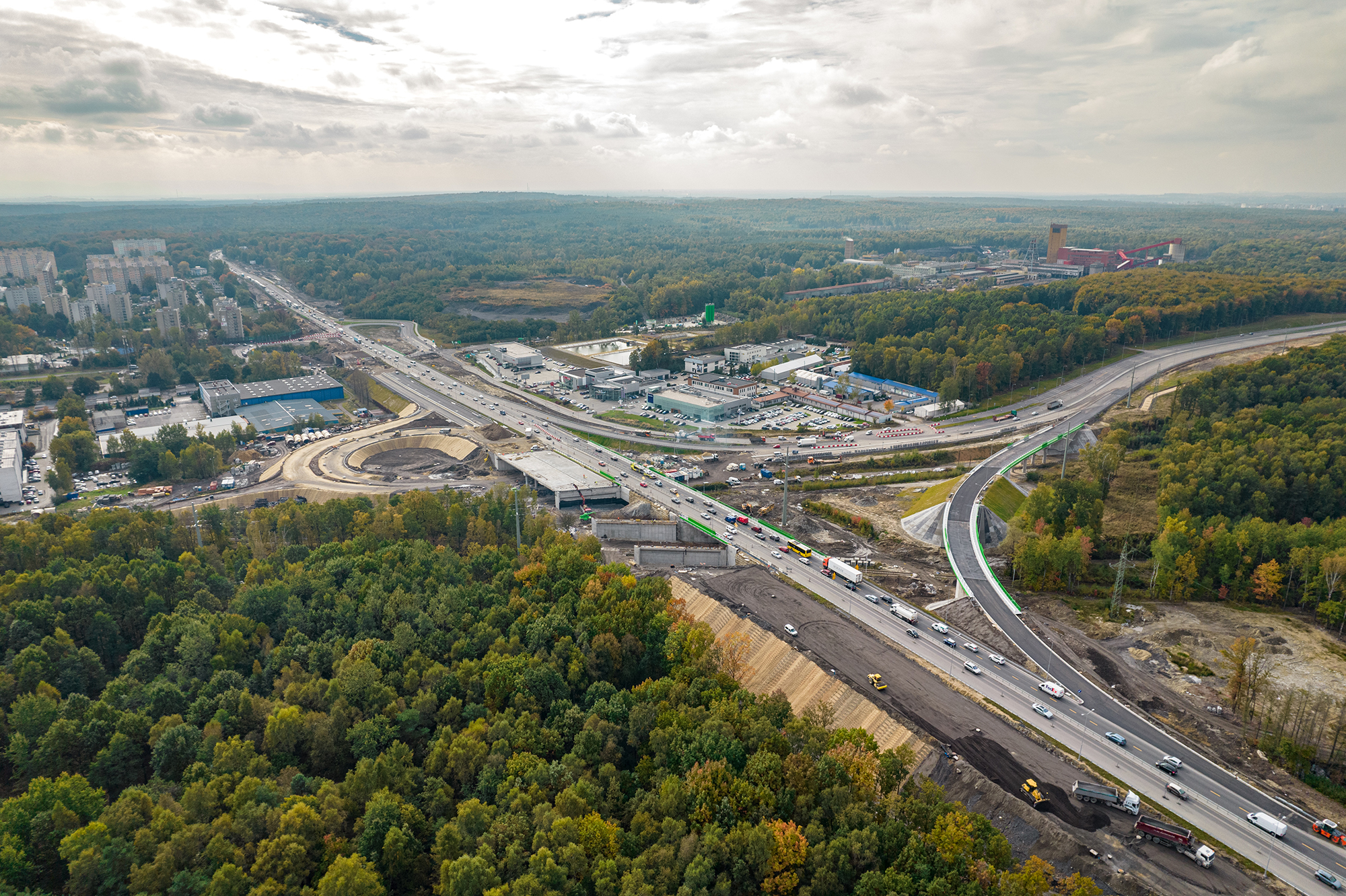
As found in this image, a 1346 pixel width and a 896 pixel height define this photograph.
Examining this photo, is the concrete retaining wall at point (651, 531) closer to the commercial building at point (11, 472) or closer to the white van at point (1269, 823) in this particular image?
the white van at point (1269, 823)

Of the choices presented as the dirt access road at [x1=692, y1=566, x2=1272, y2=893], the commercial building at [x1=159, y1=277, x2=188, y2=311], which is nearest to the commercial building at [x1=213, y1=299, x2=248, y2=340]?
the commercial building at [x1=159, y1=277, x2=188, y2=311]

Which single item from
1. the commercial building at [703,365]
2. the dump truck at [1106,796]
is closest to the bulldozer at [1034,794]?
the dump truck at [1106,796]

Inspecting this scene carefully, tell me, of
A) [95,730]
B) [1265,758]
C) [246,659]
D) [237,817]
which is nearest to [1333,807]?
[1265,758]

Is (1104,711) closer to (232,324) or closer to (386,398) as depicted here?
(386,398)

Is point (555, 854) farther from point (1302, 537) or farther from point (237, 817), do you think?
point (1302, 537)

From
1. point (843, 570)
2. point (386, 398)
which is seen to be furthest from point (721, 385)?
point (843, 570)
